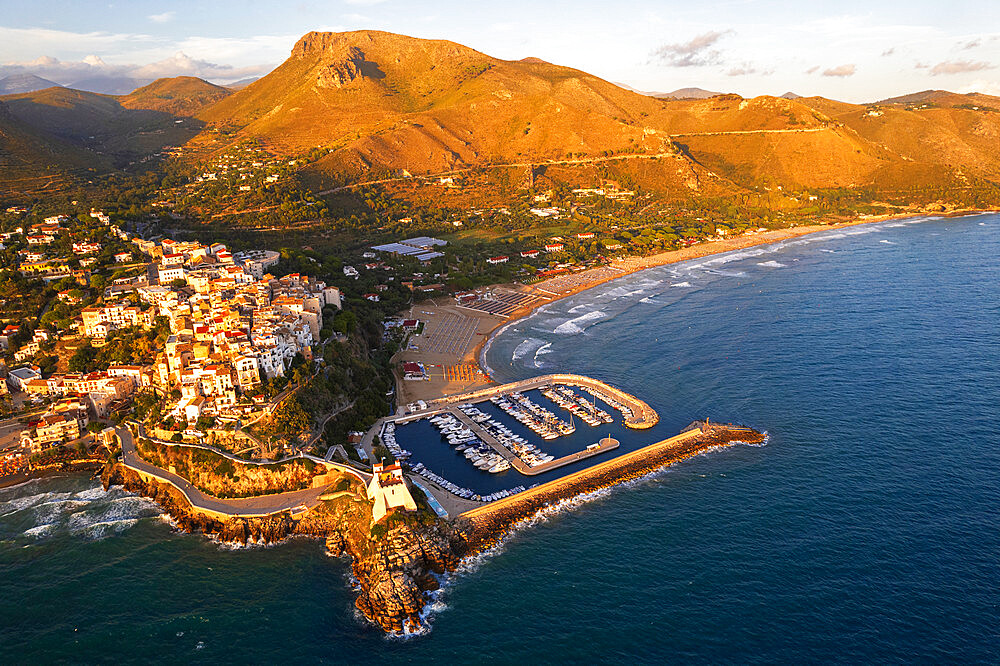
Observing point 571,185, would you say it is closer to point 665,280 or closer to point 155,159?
point 665,280

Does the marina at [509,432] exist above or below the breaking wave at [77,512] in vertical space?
→ above

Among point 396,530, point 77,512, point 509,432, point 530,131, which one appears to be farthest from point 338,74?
point 396,530

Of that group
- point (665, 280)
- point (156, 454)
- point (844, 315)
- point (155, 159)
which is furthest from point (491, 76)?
point (156, 454)

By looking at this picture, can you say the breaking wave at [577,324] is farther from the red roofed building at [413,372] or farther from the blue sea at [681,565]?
the red roofed building at [413,372]

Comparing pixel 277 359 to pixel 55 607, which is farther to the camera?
pixel 277 359

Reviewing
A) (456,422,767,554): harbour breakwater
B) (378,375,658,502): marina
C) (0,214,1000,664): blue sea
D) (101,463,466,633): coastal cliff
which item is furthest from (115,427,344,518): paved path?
(456,422,767,554): harbour breakwater

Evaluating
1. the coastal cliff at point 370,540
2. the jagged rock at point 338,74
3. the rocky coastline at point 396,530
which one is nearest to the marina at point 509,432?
the rocky coastline at point 396,530
